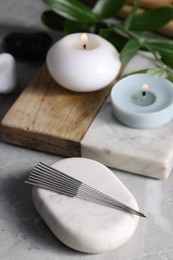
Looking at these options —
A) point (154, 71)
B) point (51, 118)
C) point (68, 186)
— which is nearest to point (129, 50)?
point (154, 71)

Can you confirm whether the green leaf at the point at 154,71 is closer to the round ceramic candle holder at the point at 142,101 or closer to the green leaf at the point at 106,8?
the round ceramic candle holder at the point at 142,101

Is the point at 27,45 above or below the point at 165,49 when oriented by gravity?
below

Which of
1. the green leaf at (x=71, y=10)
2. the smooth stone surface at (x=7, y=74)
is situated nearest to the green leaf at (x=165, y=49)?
the green leaf at (x=71, y=10)

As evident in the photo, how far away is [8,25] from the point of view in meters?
1.06

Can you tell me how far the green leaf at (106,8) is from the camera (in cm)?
92

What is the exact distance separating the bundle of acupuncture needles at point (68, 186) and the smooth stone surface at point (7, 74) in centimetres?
22

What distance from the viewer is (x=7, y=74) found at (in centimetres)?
84

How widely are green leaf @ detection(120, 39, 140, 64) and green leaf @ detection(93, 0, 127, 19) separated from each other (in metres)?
0.09

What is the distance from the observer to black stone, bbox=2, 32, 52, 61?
3.06ft

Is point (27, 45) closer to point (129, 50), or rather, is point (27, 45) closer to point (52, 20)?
point (52, 20)

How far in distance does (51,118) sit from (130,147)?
13cm

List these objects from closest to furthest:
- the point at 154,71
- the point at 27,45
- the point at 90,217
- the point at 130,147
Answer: the point at 90,217 → the point at 130,147 → the point at 154,71 → the point at 27,45

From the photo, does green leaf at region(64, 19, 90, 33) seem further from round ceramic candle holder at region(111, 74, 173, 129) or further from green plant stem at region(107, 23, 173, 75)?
round ceramic candle holder at region(111, 74, 173, 129)

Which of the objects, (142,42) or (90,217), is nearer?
(90,217)
